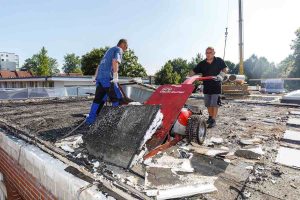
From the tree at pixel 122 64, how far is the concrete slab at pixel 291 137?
56.0 meters

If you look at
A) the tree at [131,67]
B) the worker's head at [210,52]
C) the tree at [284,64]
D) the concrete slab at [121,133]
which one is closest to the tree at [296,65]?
the tree at [284,64]

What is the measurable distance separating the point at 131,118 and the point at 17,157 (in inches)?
82.7

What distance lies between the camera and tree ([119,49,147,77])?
198 feet

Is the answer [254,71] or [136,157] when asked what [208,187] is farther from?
[254,71]

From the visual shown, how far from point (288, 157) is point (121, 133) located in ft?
7.14

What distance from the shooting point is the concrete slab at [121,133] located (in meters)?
2.87

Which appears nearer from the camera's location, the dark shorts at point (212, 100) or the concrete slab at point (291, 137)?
the concrete slab at point (291, 137)

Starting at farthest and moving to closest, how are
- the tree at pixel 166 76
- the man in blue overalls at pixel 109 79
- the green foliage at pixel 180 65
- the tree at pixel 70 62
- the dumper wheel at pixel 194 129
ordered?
the tree at pixel 70 62, the green foliage at pixel 180 65, the tree at pixel 166 76, the man in blue overalls at pixel 109 79, the dumper wheel at pixel 194 129

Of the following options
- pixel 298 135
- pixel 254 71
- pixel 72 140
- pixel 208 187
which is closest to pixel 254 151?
pixel 208 187

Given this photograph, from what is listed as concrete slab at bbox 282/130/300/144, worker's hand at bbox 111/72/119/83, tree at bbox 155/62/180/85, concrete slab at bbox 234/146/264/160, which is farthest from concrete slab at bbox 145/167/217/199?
tree at bbox 155/62/180/85

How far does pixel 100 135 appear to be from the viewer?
331 cm

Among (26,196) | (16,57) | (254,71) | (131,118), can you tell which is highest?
(16,57)

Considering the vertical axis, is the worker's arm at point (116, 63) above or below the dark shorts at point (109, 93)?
above

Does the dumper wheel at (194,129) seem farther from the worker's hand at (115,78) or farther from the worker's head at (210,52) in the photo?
the worker's head at (210,52)
